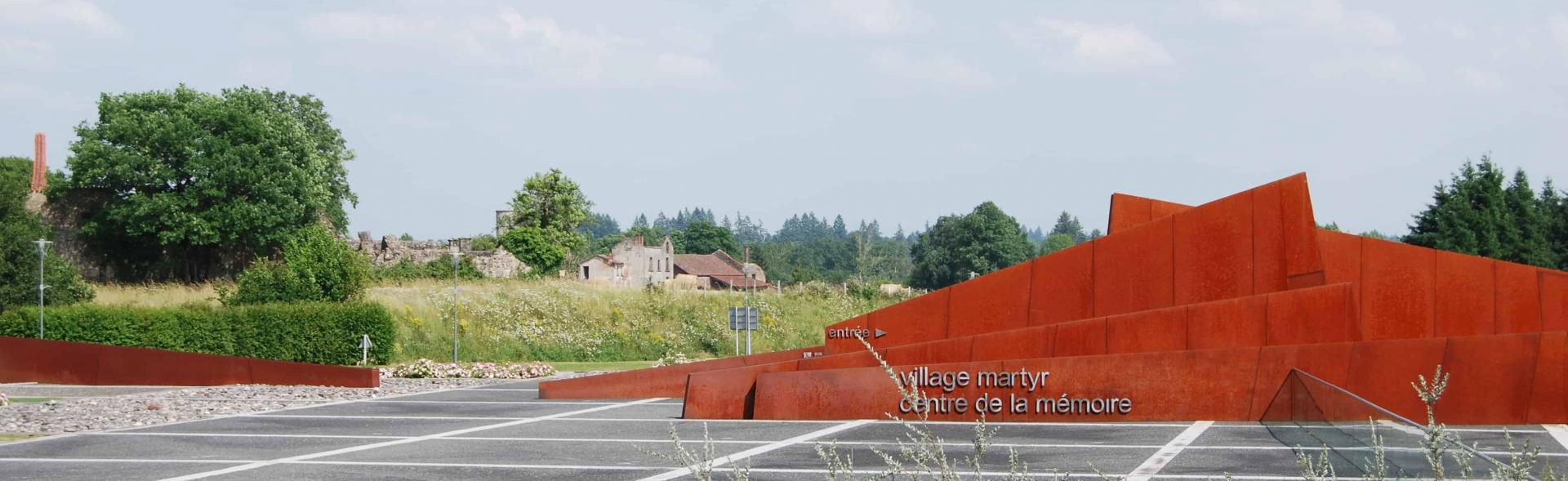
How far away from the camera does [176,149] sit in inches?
1891

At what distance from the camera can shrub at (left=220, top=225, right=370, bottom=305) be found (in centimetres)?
3812

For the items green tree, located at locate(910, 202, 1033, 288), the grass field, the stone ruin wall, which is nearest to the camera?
the grass field

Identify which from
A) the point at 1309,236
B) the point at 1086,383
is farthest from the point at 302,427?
the point at 1309,236

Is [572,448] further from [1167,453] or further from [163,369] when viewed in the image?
[163,369]

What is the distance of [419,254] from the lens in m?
59.6

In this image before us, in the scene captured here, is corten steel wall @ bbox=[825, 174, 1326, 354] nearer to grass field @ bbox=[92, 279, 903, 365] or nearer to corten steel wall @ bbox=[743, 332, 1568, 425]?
corten steel wall @ bbox=[743, 332, 1568, 425]

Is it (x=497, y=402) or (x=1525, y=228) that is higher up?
(x=1525, y=228)

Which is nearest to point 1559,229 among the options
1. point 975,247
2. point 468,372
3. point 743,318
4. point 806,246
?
point 743,318

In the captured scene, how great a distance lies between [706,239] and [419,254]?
79558 mm

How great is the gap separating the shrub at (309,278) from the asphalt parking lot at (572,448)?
20339mm

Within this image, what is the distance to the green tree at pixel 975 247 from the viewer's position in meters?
104

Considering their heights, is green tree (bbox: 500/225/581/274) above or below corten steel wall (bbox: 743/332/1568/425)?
above

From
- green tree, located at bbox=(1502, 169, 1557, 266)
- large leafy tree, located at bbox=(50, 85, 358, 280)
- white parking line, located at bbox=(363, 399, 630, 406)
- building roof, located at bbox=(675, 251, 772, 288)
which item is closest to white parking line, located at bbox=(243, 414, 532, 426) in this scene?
white parking line, located at bbox=(363, 399, 630, 406)

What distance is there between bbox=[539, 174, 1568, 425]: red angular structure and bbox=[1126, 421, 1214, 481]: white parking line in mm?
1017
